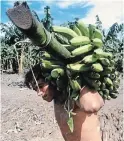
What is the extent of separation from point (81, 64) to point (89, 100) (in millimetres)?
213

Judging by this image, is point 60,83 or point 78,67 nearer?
point 78,67

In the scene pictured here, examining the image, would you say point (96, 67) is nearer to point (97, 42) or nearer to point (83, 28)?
point (97, 42)

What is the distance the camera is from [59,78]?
75.8 inches

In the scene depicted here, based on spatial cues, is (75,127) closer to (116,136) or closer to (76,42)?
(76,42)

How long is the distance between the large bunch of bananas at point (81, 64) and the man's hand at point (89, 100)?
0.10 feet

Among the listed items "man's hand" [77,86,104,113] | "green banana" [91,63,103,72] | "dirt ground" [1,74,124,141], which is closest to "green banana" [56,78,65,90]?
"man's hand" [77,86,104,113]

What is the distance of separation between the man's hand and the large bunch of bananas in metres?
0.03

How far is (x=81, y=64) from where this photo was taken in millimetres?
1824

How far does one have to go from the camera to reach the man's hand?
1882mm

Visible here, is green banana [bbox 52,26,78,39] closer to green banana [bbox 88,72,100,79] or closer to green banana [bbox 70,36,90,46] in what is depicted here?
green banana [bbox 70,36,90,46]

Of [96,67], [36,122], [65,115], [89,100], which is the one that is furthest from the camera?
[36,122]

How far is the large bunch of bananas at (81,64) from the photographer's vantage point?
182 cm

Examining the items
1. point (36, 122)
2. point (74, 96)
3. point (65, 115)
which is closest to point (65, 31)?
point (74, 96)

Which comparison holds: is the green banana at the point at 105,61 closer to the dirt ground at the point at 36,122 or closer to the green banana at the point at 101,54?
the green banana at the point at 101,54
